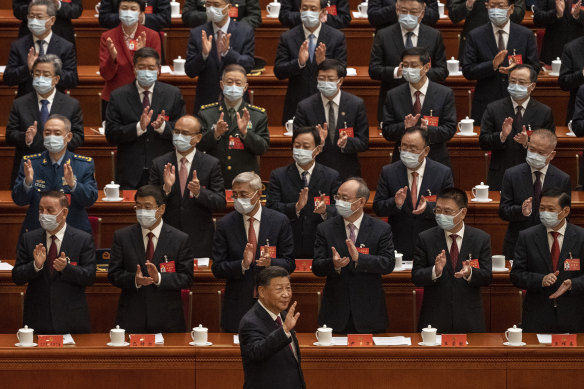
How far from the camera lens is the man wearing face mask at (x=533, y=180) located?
8.04 meters

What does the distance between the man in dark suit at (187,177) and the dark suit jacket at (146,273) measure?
642 millimetres

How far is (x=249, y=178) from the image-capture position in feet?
24.6

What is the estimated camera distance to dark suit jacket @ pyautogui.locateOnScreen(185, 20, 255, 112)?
29.5ft

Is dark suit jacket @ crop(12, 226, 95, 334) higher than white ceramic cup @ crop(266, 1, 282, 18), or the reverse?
white ceramic cup @ crop(266, 1, 282, 18)

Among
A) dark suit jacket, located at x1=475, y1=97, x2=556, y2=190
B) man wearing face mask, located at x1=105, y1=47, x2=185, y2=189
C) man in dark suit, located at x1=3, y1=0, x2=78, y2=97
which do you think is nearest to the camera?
man wearing face mask, located at x1=105, y1=47, x2=185, y2=189

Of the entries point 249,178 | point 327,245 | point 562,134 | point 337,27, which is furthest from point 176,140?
point 562,134

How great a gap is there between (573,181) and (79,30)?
3.94m

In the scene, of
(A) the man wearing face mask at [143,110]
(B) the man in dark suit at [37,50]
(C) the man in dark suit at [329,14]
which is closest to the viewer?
(A) the man wearing face mask at [143,110]

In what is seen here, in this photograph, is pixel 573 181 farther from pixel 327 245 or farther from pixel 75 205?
pixel 75 205

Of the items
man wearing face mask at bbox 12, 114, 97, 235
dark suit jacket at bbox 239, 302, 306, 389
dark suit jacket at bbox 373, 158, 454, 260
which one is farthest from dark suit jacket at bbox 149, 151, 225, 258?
dark suit jacket at bbox 239, 302, 306, 389

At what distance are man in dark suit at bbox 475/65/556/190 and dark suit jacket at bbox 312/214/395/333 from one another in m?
1.57

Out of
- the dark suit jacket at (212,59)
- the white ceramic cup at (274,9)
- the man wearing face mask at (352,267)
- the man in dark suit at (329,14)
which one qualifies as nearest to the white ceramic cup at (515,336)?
the man wearing face mask at (352,267)

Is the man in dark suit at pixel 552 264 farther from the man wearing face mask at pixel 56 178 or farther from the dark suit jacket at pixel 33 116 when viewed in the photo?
the dark suit jacket at pixel 33 116

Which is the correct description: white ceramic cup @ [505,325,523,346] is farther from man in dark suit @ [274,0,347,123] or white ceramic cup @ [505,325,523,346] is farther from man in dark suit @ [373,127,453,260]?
man in dark suit @ [274,0,347,123]
